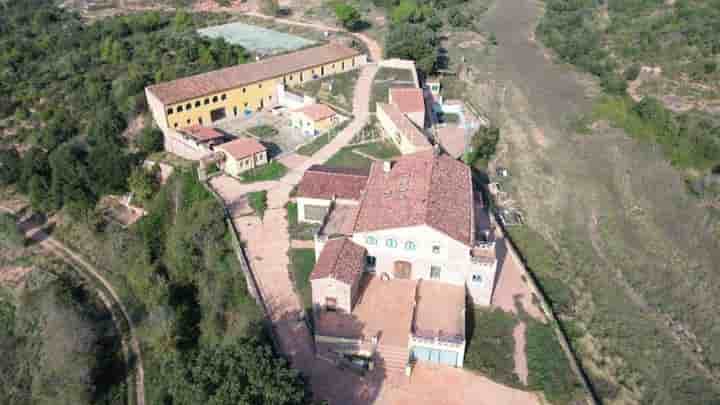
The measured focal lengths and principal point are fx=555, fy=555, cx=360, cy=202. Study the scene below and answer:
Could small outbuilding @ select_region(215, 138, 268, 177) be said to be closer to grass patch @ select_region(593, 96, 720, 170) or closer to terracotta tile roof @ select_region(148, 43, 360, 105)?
terracotta tile roof @ select_region(148, 43, 360, 105)

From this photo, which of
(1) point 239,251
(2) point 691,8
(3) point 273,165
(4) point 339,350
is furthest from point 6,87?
(2) point 691,8

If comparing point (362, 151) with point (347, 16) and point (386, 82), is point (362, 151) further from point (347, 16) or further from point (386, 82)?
point (347, 16)

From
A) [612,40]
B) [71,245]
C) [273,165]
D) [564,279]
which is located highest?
[612,40]

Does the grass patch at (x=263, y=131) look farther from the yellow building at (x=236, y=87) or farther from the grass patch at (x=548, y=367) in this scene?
the grass patch at (x=548, y=367)

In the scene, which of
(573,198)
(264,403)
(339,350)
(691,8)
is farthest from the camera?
(691,8)

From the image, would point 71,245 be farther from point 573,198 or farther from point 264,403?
point 573,198

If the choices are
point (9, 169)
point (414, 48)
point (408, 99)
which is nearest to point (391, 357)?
point (408, 99)

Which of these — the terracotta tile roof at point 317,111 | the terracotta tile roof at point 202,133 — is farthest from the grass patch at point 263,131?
the terracotta tile roof at point 202,133
